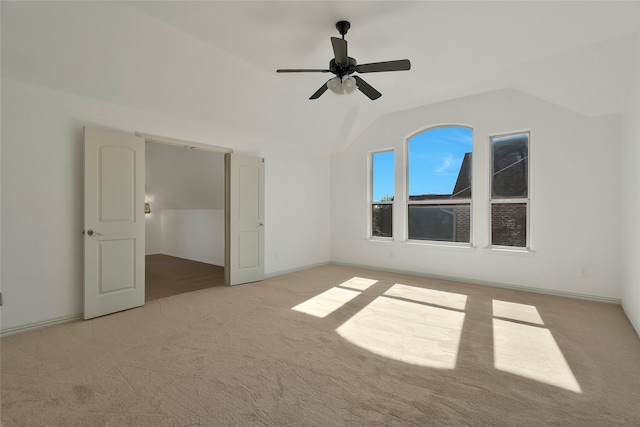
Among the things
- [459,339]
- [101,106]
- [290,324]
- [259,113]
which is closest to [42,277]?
[101,106]

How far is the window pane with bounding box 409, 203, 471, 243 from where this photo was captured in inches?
189

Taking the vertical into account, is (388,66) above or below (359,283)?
above

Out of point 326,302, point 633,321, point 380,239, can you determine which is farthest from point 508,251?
point 326,302

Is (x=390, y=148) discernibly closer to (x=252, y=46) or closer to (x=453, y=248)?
(x=453, y=248)

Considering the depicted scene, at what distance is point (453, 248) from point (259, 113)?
3.87m

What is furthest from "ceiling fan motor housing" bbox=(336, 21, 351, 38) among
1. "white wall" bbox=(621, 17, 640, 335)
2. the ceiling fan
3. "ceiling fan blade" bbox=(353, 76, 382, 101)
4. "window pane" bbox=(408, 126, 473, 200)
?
"window pane" bbox=(408, 126, 473, 200)

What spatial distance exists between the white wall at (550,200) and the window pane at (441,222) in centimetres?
25

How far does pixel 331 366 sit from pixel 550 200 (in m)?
3.88

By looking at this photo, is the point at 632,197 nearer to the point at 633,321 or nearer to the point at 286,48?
the point at 633,321

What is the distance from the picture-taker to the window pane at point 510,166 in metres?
4.23

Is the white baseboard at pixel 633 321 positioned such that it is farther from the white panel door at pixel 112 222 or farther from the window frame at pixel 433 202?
the white panel door at pixel 112 222

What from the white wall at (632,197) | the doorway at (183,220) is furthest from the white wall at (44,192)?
the white wall at (632,197)

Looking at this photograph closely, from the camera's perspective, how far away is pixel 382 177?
18.8 ft

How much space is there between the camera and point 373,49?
3238 millimetres
